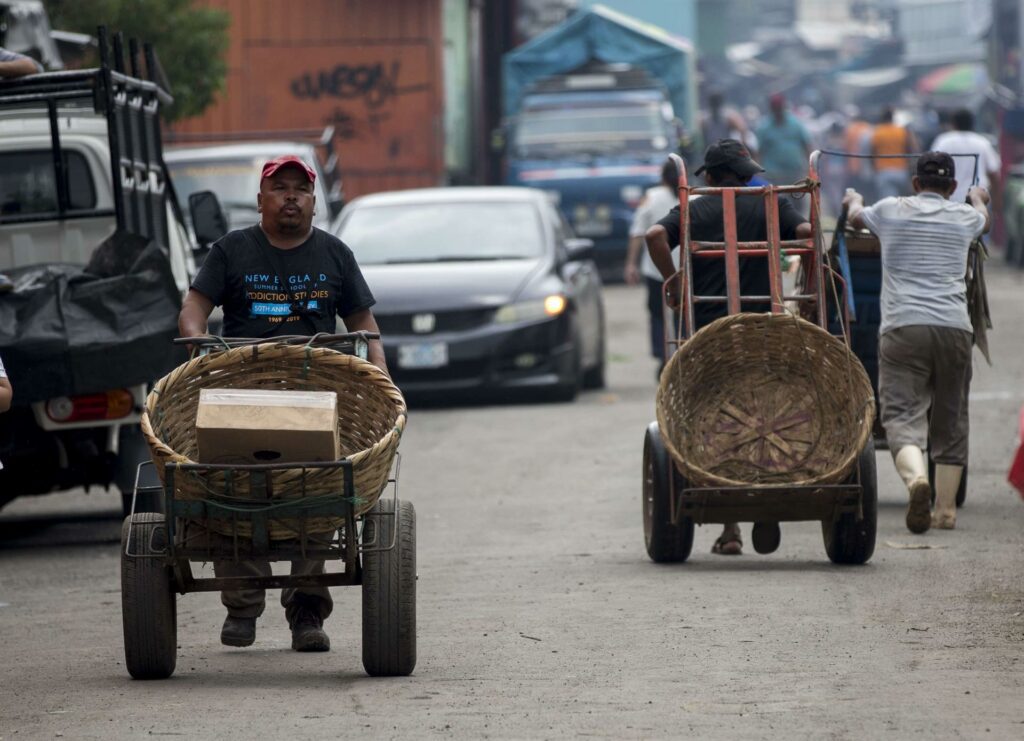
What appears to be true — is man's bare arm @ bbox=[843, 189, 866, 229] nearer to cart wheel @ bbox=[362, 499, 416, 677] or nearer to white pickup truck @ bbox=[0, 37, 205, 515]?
white pickup truck @ bbox=[0, 37, 205, 515]

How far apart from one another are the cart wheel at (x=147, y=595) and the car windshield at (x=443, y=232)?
954 centimetres

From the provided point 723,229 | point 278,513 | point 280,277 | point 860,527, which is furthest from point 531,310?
point 278,513

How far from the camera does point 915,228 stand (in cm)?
995

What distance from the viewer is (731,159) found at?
9.58 meters

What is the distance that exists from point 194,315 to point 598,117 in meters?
22.3

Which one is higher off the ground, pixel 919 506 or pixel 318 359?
pixel 318 359

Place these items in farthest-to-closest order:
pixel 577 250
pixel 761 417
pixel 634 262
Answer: pixel 634 262, pixel 577 250, pixel 761 417

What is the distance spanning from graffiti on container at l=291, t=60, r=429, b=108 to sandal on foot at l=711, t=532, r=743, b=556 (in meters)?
19.0

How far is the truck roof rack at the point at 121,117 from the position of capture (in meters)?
10.4

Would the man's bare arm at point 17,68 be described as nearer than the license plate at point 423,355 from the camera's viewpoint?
Yes

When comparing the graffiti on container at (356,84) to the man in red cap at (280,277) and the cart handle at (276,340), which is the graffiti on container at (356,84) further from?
the cart handle at (276,340)

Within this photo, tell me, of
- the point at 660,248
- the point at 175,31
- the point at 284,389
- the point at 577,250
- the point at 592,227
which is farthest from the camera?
the point at 592,227

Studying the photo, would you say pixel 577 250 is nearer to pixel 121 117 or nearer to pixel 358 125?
pixel 121 117

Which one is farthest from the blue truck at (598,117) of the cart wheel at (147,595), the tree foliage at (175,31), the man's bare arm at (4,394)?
the man's bare arm at (4,394)
